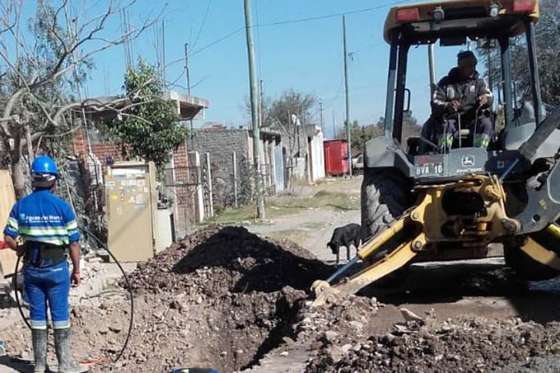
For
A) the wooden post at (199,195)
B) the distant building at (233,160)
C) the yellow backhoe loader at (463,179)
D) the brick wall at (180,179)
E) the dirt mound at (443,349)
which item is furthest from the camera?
the distant building at (233,160)

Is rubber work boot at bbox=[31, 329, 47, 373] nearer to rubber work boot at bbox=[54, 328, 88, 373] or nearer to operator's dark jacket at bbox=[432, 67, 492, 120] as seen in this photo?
rubber work boot at bbox=[54, 328, 88, 373]

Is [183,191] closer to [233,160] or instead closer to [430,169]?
[233,160]

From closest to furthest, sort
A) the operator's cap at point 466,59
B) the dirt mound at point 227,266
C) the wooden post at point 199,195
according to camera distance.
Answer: the operator's cap at point 466,59 < the dirt mound at point 227,266 < the wooden post at point 199,195

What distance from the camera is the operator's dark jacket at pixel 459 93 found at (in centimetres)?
774

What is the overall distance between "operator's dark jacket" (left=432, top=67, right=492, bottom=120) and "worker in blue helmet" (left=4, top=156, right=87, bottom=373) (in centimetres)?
368

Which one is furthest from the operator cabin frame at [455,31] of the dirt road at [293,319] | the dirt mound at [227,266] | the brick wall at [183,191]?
the brick wall at [183,191]

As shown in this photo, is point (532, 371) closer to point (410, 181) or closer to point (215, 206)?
point (410, 181)

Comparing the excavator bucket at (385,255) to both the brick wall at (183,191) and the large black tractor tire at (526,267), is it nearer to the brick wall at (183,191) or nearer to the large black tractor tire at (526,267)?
the large black tractor tire at (526,267)

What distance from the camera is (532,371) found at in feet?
14.0

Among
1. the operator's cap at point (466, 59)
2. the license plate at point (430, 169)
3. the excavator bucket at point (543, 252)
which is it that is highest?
the operator's cap at point (466, 59)

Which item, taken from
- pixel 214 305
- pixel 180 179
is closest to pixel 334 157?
pixel 180 179

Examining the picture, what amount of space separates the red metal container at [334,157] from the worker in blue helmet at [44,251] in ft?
159

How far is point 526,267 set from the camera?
7.89 metres

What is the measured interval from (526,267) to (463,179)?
5.15 feet
